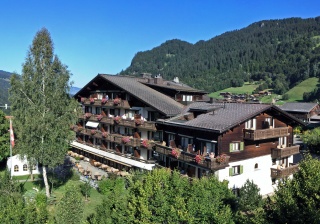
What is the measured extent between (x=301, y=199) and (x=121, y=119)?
26217mm

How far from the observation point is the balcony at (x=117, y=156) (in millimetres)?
35469

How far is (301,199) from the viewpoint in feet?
53.8

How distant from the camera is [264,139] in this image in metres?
30.9

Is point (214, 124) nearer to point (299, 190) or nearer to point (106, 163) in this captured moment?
point (299, 190)

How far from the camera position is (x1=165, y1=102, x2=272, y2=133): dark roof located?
27.1 metres

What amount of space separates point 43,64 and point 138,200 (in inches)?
691

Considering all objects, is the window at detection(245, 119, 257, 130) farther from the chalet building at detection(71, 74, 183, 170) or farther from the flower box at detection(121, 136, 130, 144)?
the flower box at detection(121, 136, 130, 144)

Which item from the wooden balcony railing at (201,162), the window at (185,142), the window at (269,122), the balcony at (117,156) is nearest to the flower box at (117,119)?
the balcony at (117,156)

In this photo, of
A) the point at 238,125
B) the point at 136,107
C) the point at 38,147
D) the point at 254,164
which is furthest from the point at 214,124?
the point at 38,147

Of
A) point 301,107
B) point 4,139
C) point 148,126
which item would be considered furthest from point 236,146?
point 301,107

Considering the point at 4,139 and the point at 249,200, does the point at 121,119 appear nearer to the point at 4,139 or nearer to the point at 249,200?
the point at 4,139

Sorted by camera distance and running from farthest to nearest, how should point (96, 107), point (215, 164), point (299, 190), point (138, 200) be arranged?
point (96, 107) < point (215, 164) < point (138, 200) < point (299, 190)

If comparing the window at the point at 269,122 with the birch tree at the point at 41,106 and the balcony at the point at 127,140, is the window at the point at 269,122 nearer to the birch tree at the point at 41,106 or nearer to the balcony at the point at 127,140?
the balcony at the point at 127,140

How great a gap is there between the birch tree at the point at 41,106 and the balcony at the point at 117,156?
930 cm
